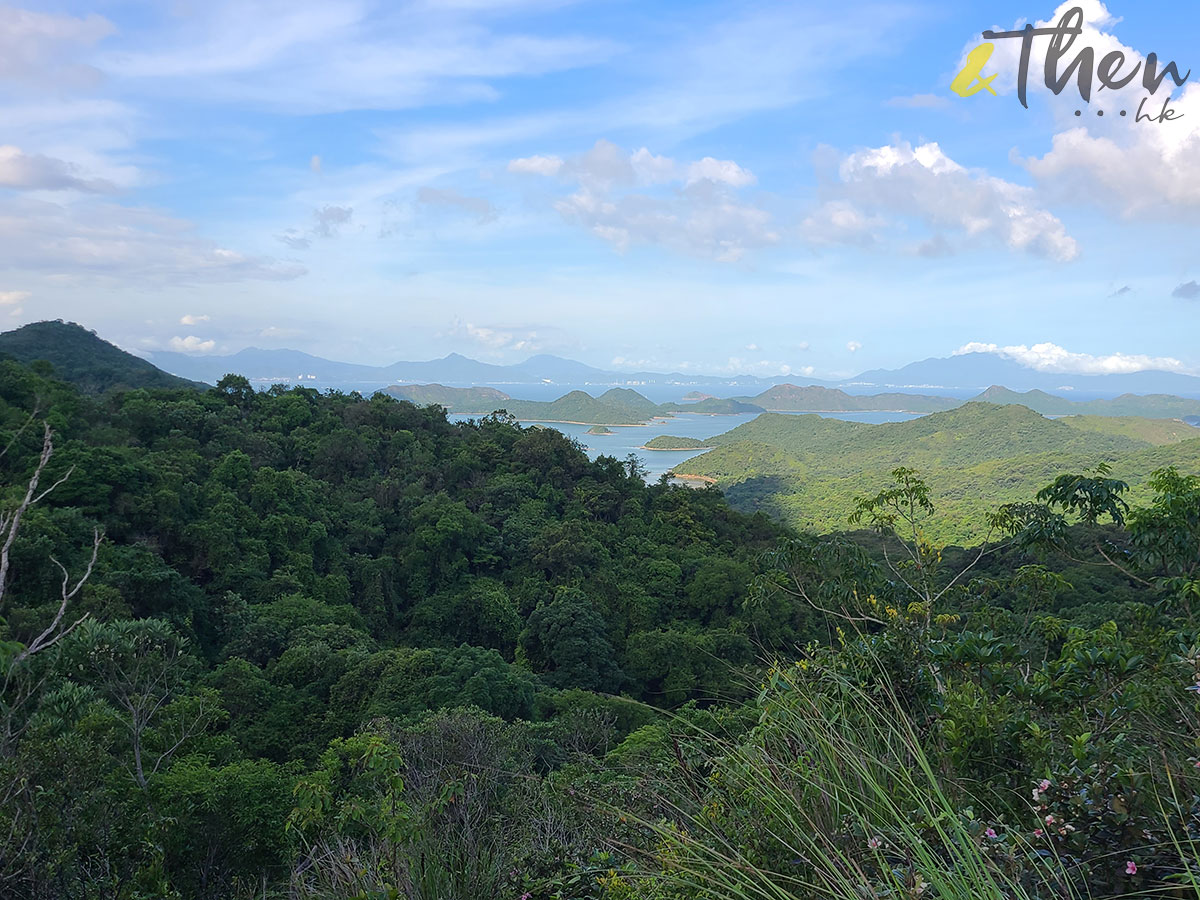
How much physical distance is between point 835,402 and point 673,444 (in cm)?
5553

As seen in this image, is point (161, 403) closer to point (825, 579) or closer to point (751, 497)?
point (825, 579)

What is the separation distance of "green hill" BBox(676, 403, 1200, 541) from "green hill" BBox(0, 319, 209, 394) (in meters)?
31.8

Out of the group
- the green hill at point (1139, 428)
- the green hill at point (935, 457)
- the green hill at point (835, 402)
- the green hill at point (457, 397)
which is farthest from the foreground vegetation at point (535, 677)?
the green hill at point (835, 402)

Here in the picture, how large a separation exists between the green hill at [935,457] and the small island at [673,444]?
1830 mm

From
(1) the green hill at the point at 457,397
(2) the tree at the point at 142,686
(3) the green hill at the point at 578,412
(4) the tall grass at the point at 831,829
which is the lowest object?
(2) the tree at the point at 142,686

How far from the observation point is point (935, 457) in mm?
60562

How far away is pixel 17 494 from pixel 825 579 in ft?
36.2

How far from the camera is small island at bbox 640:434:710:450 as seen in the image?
6875 centimetres

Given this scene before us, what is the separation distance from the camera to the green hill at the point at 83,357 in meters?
31.3

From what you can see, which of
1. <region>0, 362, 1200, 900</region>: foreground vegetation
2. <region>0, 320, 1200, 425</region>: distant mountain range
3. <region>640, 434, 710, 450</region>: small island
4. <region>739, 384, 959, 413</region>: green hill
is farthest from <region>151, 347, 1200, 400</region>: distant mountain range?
<region>0, 362, 1200, 900</region>: foreground vegetation

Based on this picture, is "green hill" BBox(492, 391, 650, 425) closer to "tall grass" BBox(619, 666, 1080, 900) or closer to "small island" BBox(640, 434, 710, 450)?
"small island" BBox(640, 434, 710, 450)

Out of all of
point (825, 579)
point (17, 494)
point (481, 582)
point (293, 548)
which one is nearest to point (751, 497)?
point (481, 582)

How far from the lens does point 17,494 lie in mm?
9797

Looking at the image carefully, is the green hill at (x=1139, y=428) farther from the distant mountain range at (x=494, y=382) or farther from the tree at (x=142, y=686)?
the tree at (x=142, y=686)
